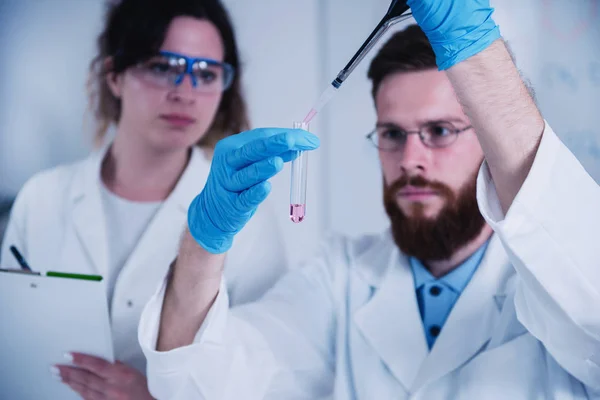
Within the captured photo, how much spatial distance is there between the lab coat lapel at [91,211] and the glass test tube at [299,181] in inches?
24.1

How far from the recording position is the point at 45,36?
1.36m

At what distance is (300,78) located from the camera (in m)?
1.43

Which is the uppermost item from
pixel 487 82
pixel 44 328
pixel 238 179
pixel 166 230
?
pixel 487 82

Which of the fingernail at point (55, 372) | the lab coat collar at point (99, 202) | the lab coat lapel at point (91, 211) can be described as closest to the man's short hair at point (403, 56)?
the lab coat collar at point (99, 202)

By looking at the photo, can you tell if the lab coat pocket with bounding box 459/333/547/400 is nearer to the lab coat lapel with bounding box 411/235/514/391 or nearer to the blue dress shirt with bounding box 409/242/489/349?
the lab coat lapel with bounding box 411/235/514/391

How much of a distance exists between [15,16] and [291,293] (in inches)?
40.7

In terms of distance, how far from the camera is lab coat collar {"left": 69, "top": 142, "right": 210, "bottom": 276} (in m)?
1.31

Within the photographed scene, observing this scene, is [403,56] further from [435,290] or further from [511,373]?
[511,373]

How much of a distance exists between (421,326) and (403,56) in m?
0.64

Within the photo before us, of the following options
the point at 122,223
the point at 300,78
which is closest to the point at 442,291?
the point at 300,78

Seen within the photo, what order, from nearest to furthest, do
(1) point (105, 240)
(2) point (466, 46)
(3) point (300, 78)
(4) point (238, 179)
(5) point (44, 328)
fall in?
(2) point (466, 46) → (4) point (238, 179) → (5) point (44, 328) → (1) point (105, 240) → (3) point (300, 78)

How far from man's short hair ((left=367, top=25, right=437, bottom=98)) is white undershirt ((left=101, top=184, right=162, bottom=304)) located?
66cm

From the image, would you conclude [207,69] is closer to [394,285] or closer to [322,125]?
[322,125]

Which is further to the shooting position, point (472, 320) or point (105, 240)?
point (105, 240)
